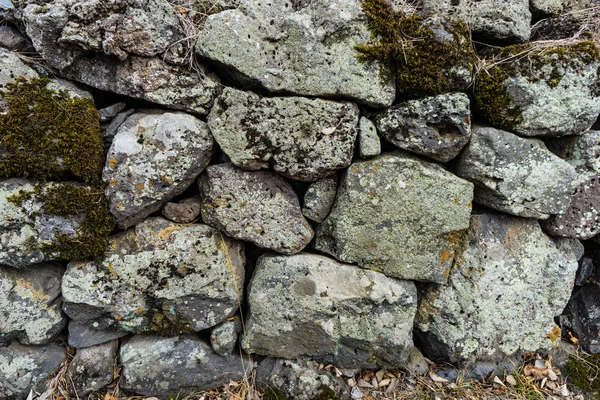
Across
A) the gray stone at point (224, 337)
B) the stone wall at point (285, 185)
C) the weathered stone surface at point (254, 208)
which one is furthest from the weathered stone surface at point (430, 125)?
the gray stone at point (224, 337)

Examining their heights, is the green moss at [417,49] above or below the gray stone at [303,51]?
above

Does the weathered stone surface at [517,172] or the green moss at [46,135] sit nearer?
the green moss at [46,135]

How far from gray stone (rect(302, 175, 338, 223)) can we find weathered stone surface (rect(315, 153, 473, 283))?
0.24ft

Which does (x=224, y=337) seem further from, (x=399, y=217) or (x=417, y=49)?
(x=417, y=49)

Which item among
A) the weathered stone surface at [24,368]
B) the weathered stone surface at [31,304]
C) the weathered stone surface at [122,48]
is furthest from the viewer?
the weathered stone surface at [24,368]

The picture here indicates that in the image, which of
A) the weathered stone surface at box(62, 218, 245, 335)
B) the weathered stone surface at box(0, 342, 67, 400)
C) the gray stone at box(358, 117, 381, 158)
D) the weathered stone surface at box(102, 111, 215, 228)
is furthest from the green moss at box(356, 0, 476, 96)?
the weathered stone surface at box(0, 342, 67, 400)

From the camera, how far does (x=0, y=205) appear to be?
2.19 meters

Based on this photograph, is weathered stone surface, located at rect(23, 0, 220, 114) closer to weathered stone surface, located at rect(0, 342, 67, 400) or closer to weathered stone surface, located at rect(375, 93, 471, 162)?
weathered stone surface, located at rect(375, 93, 471, 162)

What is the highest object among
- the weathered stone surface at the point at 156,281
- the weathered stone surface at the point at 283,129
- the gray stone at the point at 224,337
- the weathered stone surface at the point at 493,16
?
the weathered stone surface at the point at 493,16

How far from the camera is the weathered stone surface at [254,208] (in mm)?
2457

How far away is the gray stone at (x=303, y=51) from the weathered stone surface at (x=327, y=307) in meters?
1.32

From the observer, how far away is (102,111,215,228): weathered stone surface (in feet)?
7.50

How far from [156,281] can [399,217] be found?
1885 millimetres

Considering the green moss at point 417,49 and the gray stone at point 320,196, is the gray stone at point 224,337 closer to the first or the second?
the gray stone at point 320,196
